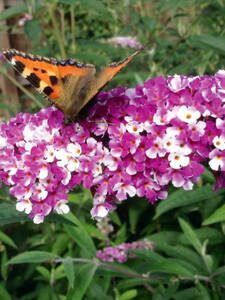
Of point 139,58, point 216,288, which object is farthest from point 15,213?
point 139,58

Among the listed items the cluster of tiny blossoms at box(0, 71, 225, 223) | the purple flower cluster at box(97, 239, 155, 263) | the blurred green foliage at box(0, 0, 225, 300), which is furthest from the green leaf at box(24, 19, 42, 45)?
the purple flower cluster at box(97, 239, 155, 263)

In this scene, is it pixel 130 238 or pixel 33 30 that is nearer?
pixel 33 30

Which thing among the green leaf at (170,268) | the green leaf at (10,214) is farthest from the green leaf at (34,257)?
the green leaf at (170,268)

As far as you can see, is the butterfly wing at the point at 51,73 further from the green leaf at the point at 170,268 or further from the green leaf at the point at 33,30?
the green leaf at the point at 33,30

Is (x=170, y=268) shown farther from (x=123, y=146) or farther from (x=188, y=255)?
(x=123, y=146)

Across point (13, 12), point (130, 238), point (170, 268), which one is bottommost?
point (130, 238)

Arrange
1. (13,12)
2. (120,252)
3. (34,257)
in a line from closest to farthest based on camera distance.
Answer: (34,257) → (120,252) → (13,12)

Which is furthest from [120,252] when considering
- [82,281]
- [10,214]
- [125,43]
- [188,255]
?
[125,43]
